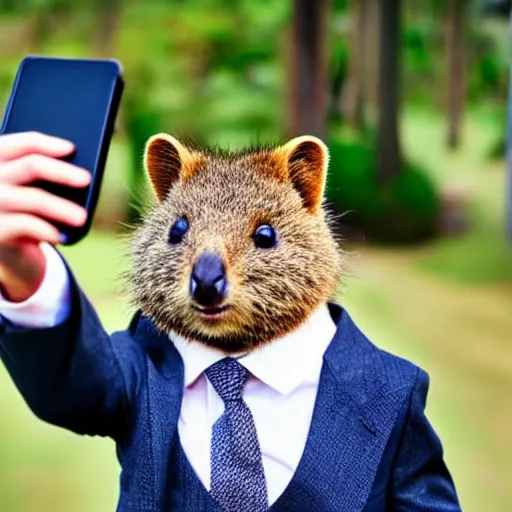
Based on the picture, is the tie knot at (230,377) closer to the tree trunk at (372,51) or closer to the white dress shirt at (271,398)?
the white dress shirt at (271,398)

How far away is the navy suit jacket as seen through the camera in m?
0.46

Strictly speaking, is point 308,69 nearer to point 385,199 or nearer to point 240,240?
point 385,199

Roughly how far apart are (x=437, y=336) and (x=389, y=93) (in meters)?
0.47

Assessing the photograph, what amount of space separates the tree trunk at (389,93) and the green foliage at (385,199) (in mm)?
20

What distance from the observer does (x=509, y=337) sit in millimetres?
1498

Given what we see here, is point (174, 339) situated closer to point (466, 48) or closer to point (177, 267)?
point (177, 267)

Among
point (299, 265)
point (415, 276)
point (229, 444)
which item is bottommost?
point (415, 276)

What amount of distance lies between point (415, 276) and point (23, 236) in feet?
4.09

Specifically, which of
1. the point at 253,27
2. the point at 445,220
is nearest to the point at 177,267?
the point at 253,27

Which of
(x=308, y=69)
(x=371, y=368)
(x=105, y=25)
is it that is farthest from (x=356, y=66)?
(x=371, y=368)

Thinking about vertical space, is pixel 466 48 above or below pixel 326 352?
above

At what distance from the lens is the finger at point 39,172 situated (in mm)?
416

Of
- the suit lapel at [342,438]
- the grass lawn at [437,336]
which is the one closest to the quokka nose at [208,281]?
the suit lapel at [342,438]

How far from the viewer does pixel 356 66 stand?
1.53 metres
